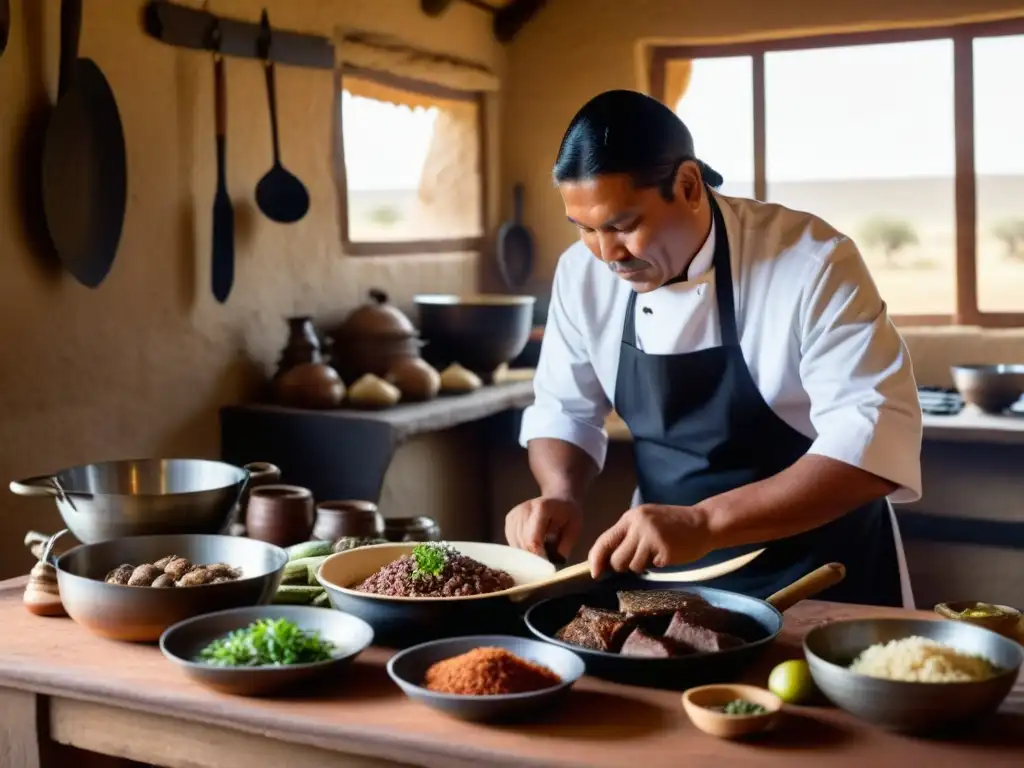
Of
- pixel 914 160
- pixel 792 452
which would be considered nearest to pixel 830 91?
pixel 914 160

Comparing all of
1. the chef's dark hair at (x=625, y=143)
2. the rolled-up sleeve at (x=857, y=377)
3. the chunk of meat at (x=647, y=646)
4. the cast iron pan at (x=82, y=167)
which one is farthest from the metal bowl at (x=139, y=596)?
the cast iron pan at (x=82, y=167)

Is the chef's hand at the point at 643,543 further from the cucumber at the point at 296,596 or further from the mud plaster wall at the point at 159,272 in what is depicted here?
the mud plaster wall at the point at 159,272

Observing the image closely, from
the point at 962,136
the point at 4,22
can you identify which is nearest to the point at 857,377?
the point at 4,22

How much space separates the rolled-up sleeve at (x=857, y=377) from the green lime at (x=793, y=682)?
55cm

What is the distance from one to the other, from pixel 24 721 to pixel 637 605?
2.97 feet

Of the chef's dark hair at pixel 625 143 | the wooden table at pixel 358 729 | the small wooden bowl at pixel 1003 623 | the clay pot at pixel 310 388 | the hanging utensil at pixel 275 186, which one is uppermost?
the hanging utensil at pixel 275 186

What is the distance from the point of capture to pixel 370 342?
3998 millimetres

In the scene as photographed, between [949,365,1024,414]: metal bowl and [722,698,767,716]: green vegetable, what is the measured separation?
2857 millimetres

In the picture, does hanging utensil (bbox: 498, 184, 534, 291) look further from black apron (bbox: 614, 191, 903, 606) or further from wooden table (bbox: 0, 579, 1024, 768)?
wooden table (bbox: 0, 579, 1024, 768)

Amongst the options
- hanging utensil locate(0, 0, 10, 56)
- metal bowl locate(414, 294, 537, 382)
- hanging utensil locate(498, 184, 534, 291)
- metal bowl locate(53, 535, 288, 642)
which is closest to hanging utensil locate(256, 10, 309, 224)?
metal bowl locate(414, 294, 537, 382)

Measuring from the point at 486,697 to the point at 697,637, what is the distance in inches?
12.7

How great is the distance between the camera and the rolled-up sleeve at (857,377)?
6.46 ft

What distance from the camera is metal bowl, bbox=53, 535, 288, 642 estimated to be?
5.73 feet

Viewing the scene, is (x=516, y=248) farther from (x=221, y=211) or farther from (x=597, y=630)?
(x=597, y=630)
